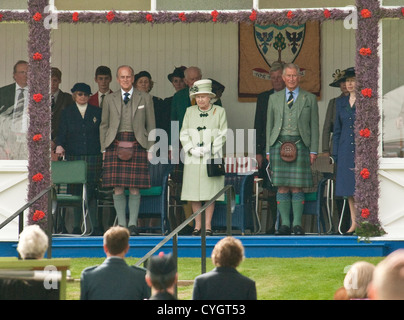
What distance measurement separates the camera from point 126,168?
1213 centimetres

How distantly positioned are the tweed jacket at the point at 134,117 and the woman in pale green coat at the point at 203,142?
49 cm

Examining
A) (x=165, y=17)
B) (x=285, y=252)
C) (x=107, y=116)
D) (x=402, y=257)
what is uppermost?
(x=165, y=17)

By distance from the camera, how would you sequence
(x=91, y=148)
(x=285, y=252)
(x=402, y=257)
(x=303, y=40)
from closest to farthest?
(x=402, y=257), (x=285, y=252), (x=91, y=148), (x=303, y=40)

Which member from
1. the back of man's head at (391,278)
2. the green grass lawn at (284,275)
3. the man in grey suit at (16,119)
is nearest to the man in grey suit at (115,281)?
the back of man's head at (391,278)

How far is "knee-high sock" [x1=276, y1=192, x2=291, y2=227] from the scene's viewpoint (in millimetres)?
11984

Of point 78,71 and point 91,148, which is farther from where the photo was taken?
point 78,71

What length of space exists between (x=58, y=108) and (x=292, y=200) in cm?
358

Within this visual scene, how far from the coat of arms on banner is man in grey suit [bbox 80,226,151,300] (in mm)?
8605

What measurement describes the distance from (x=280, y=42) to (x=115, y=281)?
351 inches

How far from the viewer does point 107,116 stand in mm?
12297

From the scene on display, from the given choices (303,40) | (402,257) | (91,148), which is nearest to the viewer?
(402,257)

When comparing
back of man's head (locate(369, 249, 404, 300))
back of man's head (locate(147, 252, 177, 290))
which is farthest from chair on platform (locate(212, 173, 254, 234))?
back of man's head (locate(369, 249, 404, 300))

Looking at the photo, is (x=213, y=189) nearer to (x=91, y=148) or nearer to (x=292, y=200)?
(x=292, y=200)

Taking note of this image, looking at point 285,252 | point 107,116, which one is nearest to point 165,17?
point 107,116
